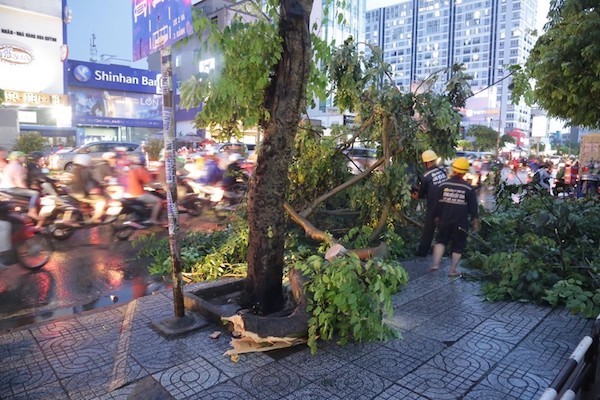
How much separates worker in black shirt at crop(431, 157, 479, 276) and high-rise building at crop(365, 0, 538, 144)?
133m

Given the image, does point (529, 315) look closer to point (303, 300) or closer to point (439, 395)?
point (439, 395)

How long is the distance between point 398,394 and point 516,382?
3.19 feet

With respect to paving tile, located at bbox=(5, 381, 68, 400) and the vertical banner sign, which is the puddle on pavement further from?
the vertical banner sign

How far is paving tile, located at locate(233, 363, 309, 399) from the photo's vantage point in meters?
3.42

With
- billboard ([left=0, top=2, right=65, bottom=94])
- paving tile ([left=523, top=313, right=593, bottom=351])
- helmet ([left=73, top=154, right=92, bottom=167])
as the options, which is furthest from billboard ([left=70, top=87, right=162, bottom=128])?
paving tile ([left=523, top=313, right=593, bottom=351])

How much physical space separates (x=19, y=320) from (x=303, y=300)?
331cm

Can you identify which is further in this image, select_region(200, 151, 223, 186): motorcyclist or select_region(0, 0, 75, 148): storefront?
select_region(0, 0, 75, 148): storefront

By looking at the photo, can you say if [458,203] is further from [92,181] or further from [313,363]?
[92,181]

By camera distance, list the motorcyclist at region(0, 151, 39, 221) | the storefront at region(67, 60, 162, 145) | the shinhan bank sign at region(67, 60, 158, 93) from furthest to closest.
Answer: the storefront at region(67, 60, 162, 145), the shinhan bank sign at region(67, 60, 158, 93), the motorcyclist at region(0, 151, 39, 221)

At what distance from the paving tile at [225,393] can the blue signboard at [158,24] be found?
2813 mm

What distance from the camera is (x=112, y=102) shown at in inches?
1487

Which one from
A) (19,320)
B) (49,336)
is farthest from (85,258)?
(49,336)

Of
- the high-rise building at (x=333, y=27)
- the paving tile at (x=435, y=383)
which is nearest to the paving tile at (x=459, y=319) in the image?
the paving tile at (x=435, y=383)

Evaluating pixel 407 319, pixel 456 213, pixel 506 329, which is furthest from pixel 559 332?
pixel 456 213
